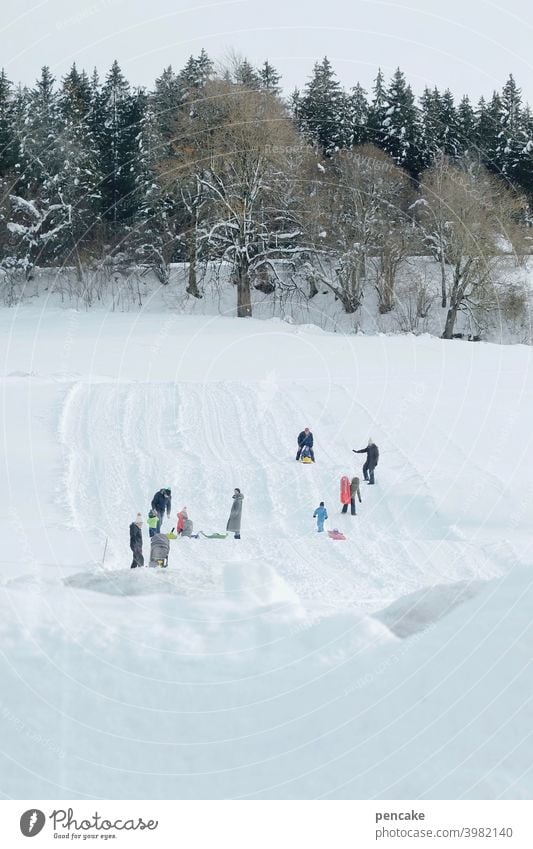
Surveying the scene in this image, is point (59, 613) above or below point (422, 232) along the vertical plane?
below

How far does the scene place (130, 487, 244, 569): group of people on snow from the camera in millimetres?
20016

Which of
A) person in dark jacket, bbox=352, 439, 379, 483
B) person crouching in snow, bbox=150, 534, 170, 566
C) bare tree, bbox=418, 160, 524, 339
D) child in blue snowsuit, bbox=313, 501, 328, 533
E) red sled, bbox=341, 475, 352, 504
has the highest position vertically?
bare tree, bbox=418, 160, 524, 339

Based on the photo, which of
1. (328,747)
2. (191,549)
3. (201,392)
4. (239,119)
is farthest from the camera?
(239,119)

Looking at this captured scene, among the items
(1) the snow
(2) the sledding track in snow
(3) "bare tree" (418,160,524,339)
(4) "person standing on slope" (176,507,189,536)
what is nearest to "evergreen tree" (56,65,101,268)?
(1) the snow

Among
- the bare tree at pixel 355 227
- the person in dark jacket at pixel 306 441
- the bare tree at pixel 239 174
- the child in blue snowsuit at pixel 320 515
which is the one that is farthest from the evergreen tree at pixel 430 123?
the child in blue snowsuit at pixel 320 515

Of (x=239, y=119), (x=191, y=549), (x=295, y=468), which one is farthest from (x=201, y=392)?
(x=239, y=119)

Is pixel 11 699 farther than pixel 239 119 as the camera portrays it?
No

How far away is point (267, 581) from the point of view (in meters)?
14.3

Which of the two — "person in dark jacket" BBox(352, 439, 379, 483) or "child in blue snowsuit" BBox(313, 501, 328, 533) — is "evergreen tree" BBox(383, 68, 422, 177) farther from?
"child in blue snowsuit" BBox(313, 501, 328, 533)

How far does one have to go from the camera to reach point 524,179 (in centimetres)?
6869

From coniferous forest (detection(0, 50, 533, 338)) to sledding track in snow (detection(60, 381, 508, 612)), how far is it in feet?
66.2

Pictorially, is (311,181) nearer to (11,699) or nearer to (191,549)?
(191,549)

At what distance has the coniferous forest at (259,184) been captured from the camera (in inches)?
2105
